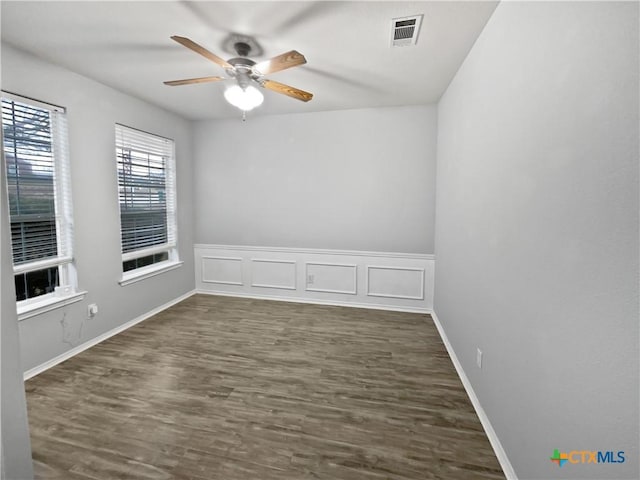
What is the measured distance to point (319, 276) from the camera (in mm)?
4457

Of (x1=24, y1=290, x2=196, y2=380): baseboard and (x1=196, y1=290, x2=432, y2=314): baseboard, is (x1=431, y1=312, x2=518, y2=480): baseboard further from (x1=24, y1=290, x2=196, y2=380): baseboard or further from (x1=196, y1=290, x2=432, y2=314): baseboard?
(x1=24, y1=290, x2=196, y2=380): baseboard

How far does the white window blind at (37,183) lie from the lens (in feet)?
8.13

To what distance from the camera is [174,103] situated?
380 cm

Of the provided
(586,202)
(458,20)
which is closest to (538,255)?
(586,202)

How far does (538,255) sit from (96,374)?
3315mm

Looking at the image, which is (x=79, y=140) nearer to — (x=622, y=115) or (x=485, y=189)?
(x=485, y=189)

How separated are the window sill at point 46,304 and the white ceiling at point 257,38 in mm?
2102

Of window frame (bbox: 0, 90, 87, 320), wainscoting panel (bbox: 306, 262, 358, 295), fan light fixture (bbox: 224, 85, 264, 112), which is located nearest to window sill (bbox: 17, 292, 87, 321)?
window frame (bbox: 0, 90, 87, 320)

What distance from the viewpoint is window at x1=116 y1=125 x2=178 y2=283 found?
3.58 meters

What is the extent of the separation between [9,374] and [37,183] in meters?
2.00

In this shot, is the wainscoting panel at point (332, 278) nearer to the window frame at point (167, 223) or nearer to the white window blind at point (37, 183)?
the window frame at point (167, 223)

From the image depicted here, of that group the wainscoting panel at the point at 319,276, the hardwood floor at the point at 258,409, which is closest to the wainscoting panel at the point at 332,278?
the wainscoting panel at the point at 319,276

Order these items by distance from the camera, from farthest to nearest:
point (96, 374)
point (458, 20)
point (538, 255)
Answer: point (96, 374) < point (458, 20) < point (538, 255)

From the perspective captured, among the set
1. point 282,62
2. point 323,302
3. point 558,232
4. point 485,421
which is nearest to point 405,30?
point 282,62
